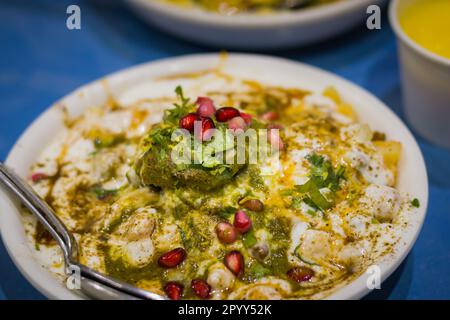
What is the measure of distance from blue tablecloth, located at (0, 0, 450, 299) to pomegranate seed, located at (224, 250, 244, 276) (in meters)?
1.38

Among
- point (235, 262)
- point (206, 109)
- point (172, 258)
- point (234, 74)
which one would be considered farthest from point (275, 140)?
point (234, 74)

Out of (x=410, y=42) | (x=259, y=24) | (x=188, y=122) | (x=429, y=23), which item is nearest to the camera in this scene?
(x=188, y=122)

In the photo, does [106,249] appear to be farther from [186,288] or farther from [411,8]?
[411,8]

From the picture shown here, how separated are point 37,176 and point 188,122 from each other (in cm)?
103

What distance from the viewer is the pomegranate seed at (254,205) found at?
9.02 feet

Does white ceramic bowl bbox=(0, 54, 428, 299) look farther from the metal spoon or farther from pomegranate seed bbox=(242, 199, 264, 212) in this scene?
pomegranate seed bbox=(242, 199, 264, 212)

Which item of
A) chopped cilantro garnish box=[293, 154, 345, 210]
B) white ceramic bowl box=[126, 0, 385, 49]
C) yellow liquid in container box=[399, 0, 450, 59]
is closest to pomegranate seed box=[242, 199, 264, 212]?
chopped cilantro garnish box=[293, 154, 345, 210]

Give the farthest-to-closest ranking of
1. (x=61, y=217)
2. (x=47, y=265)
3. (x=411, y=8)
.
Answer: (x=411, y=8), (x=61, y=217), (x=47, y=265)

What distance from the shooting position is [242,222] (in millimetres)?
2678

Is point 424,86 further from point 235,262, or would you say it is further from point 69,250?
point 69,250

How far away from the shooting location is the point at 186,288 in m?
2.59

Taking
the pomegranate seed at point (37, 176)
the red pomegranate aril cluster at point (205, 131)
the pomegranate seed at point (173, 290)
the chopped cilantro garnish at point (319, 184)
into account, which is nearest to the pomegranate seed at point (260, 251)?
the chopped cilantro garnish at point (319, 184)
